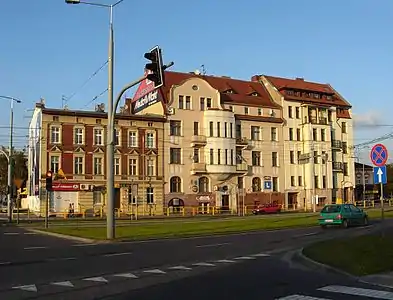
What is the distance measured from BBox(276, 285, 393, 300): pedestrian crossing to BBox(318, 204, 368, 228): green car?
72.5 feet

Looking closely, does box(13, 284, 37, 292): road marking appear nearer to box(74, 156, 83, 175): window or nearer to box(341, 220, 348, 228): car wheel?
box(341, 220, 348, 228): car wheel

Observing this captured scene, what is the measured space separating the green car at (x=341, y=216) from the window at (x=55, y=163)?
35212mm

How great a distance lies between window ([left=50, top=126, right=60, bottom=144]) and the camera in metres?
59.9

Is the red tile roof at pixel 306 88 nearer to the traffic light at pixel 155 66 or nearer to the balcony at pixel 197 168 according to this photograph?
the balcony at pixel 197 168

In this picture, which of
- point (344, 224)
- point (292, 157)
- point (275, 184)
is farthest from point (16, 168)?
point (344, 224)

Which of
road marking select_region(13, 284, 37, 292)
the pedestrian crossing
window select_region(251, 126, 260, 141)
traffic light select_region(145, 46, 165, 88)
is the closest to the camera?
the pedestrian crossing

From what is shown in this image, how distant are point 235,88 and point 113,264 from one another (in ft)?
205

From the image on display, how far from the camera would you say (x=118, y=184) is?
62.6 m

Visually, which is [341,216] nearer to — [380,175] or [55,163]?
[380,175]

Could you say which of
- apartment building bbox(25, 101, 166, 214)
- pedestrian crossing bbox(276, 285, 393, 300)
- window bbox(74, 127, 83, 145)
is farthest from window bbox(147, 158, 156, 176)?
pedestrian crossing bbox(276, 285, 393, 300)

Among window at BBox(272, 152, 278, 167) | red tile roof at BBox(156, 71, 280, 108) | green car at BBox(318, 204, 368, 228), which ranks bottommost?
green car at BBox(318, 204, 368, 228)

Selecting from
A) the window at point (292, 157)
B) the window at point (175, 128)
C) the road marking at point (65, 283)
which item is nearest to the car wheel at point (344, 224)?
the road marking at point (65, 283)

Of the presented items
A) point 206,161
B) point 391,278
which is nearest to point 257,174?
point 206,161

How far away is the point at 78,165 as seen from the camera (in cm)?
6112
